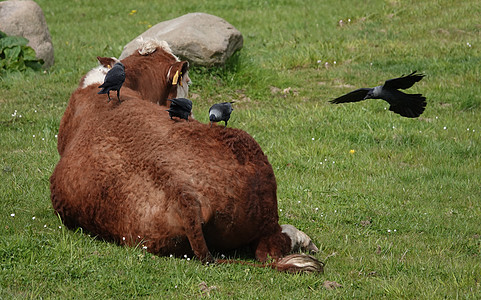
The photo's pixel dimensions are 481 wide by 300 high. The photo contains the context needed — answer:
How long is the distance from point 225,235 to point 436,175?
415cm

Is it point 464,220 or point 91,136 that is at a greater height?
point 91,136

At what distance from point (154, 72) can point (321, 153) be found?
2.76 meters

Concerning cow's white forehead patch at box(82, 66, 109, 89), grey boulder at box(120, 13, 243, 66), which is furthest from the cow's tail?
grey boulder at box(120, 13, 243, 66)

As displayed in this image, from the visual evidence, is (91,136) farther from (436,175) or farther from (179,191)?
(436,175)

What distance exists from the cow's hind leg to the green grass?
21cm

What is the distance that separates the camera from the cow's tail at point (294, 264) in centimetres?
477

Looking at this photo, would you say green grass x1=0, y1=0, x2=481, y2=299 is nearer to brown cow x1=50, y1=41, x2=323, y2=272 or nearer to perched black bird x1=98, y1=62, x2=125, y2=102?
brown cow x1=50, y1=41, x2=323, y2=272

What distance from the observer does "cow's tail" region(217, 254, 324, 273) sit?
15.6 feet

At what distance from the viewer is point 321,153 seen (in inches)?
340

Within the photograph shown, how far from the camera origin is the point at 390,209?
22.4ft

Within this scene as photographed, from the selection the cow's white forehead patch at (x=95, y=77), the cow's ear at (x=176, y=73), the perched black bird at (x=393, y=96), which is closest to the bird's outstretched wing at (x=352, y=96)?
the perched black bird at (x=393, y=96)

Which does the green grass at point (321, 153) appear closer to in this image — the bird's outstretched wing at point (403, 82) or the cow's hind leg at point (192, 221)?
the cow's hind leg at point (192, 221)

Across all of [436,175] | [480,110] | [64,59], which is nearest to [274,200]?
[436,175]

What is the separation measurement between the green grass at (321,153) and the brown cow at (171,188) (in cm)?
18
